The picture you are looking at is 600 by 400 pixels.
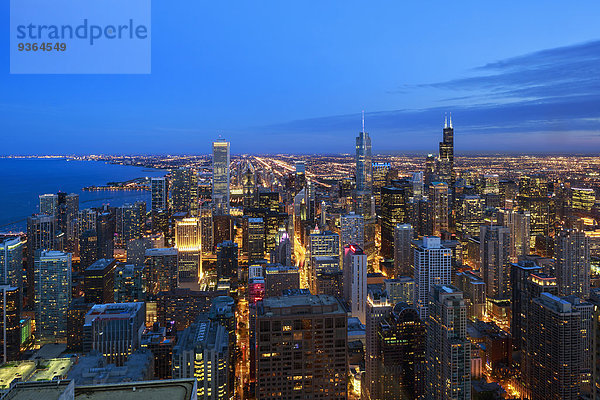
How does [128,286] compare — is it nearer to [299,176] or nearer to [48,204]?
[48,204]

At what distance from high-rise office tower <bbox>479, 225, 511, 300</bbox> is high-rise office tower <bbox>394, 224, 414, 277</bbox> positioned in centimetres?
324

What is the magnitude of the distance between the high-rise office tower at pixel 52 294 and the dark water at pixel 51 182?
493 cm

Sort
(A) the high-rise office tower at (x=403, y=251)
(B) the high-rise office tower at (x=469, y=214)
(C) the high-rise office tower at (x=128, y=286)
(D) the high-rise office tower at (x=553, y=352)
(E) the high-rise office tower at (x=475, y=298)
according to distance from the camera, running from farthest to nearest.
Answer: (B) the high-rise office tower at (x=469, y=214) < (A) the high-rise office tower at (x=403, y=251) < (C) the high-rise office tower at (x=128, y=286) < (E) the high-rise office tower at (x=475, y=298) < (D) the high-rise office tower at (x=553, y=352)

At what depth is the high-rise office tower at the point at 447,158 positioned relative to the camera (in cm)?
3366

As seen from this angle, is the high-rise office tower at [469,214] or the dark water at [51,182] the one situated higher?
the dark water at [51,182]

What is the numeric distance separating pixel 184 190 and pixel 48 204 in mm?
10407

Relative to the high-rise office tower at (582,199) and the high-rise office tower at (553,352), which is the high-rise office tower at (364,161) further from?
the high-rise office tower at (553,352)

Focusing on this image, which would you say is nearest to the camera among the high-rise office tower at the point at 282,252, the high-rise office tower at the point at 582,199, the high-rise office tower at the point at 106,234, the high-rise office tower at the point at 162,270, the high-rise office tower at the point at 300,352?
the high-rise office tower at the point at 300,352

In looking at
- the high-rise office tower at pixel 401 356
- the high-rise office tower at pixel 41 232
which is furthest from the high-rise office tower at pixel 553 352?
the high-rise office tower at pixel 41 232

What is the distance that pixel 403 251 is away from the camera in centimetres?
2281

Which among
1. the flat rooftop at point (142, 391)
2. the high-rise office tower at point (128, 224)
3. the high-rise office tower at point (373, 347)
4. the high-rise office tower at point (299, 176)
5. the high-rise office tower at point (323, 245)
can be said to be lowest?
the high-rise office tower at point (373, 347)

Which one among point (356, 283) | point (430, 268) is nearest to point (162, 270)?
point (356, 283)

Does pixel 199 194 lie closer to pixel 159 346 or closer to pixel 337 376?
pixel 159 346

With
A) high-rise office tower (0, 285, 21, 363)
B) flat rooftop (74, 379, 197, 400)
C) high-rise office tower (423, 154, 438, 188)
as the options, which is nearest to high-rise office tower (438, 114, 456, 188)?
high-rise office tower (423, 154, 438, 188)
